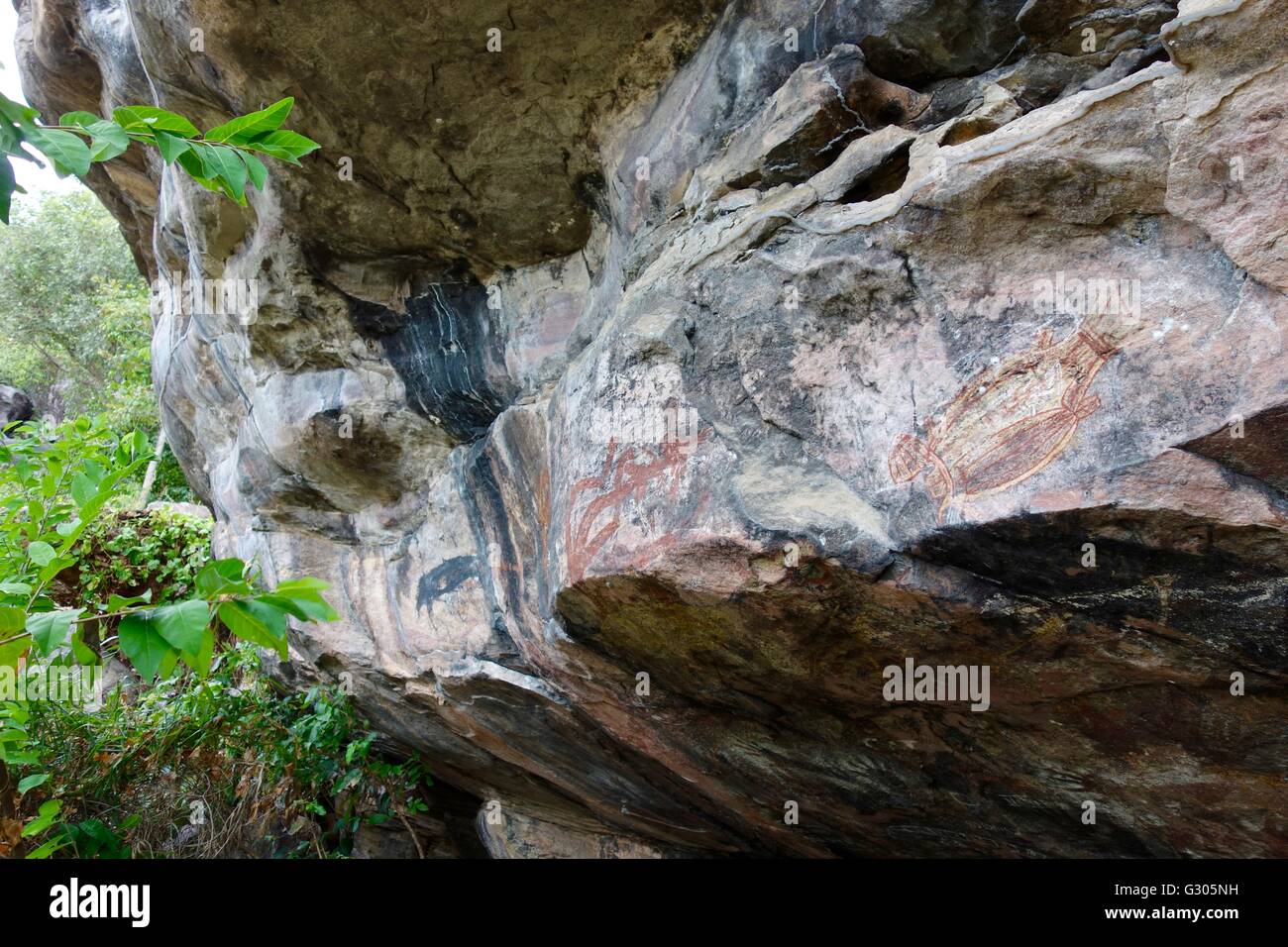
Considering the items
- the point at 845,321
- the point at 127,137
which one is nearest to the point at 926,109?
the point at 845,321

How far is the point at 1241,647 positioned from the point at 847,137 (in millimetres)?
2001

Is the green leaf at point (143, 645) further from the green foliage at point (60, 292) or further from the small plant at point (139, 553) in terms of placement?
the green foliage at point (60, 292)

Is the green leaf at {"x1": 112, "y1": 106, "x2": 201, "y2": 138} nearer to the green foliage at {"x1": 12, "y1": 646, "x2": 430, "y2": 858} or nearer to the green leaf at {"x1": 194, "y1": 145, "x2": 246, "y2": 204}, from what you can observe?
the green leaf at {"x1": 194, "y1": 145, "x2": 246, "y2": 204}

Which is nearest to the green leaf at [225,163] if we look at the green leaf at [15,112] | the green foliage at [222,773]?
the green leaf at [15,112]

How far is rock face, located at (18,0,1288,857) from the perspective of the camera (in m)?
2.54

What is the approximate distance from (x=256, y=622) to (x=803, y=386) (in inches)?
74.2

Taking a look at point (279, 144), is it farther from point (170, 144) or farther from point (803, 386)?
point (803, 386)

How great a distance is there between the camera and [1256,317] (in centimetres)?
238

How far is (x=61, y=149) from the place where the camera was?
73.1 inches

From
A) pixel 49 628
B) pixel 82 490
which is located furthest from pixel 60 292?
pixel 49 628

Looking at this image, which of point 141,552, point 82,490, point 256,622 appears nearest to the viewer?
point 256,622

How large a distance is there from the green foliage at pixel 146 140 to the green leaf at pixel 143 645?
85cm

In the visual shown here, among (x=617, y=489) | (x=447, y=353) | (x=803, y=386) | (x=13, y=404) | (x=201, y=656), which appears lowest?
(x=201, y=656)

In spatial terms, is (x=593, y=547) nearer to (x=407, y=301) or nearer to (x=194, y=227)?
(x=407, y=301)
